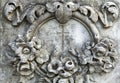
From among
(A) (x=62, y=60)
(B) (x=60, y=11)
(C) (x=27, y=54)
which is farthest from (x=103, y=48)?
(C) (x=27, y=54)

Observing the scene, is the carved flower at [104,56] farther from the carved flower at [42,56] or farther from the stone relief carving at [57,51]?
the carved flower at [42,56]

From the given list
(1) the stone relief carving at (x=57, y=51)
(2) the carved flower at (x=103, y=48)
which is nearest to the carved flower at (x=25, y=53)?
(1) the stone relief carving at (x=57, y=51)

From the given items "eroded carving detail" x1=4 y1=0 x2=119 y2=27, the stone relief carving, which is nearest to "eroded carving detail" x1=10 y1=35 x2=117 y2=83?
the stone relief carving

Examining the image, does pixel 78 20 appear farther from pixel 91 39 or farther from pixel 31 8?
pixel 31 8

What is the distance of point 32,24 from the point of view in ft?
10.9

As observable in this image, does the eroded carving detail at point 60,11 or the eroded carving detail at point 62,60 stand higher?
the eroded carving detail at point 60,11

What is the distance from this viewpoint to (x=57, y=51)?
3.34 m

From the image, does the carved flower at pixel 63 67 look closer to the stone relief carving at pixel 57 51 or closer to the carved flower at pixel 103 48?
the stone relief carving at pixel 57 51

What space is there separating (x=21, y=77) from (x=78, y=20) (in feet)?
Result: 2.14

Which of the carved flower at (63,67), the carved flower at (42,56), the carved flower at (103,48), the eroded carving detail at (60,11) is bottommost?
the carved flower at (63,67)

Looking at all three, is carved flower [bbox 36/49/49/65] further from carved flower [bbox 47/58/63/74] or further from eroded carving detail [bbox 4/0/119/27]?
eroded carving detail [bbox 4/0/119/27]

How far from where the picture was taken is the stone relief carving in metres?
3.28

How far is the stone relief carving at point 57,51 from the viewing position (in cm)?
328

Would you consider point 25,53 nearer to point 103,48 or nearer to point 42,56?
point 42,56
